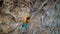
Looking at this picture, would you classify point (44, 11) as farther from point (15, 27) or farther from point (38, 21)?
point (15, 27)

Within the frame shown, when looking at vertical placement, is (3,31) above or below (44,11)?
below

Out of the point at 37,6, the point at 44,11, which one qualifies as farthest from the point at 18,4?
the point at 44,11

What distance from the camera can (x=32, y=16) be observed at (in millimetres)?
1690

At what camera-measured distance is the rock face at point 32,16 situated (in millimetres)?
1576

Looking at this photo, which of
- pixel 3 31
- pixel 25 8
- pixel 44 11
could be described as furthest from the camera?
pixel 44 11

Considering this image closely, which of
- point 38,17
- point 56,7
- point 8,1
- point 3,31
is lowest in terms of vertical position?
Result: point 3,31

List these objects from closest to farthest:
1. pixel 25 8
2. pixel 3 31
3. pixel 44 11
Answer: pixel 3 31 → pixel 25 8 → pixel 44 11

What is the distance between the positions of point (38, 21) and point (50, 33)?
Result: 24cm

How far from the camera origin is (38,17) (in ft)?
5.68

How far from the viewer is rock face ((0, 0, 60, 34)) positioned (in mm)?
1576

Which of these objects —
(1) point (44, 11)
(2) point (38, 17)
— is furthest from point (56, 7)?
(2) point (38, 17)

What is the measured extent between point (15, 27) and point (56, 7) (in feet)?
2.24

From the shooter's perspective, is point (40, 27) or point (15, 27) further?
point (40, 27)

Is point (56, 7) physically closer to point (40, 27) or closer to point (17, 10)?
point (40, 27)
